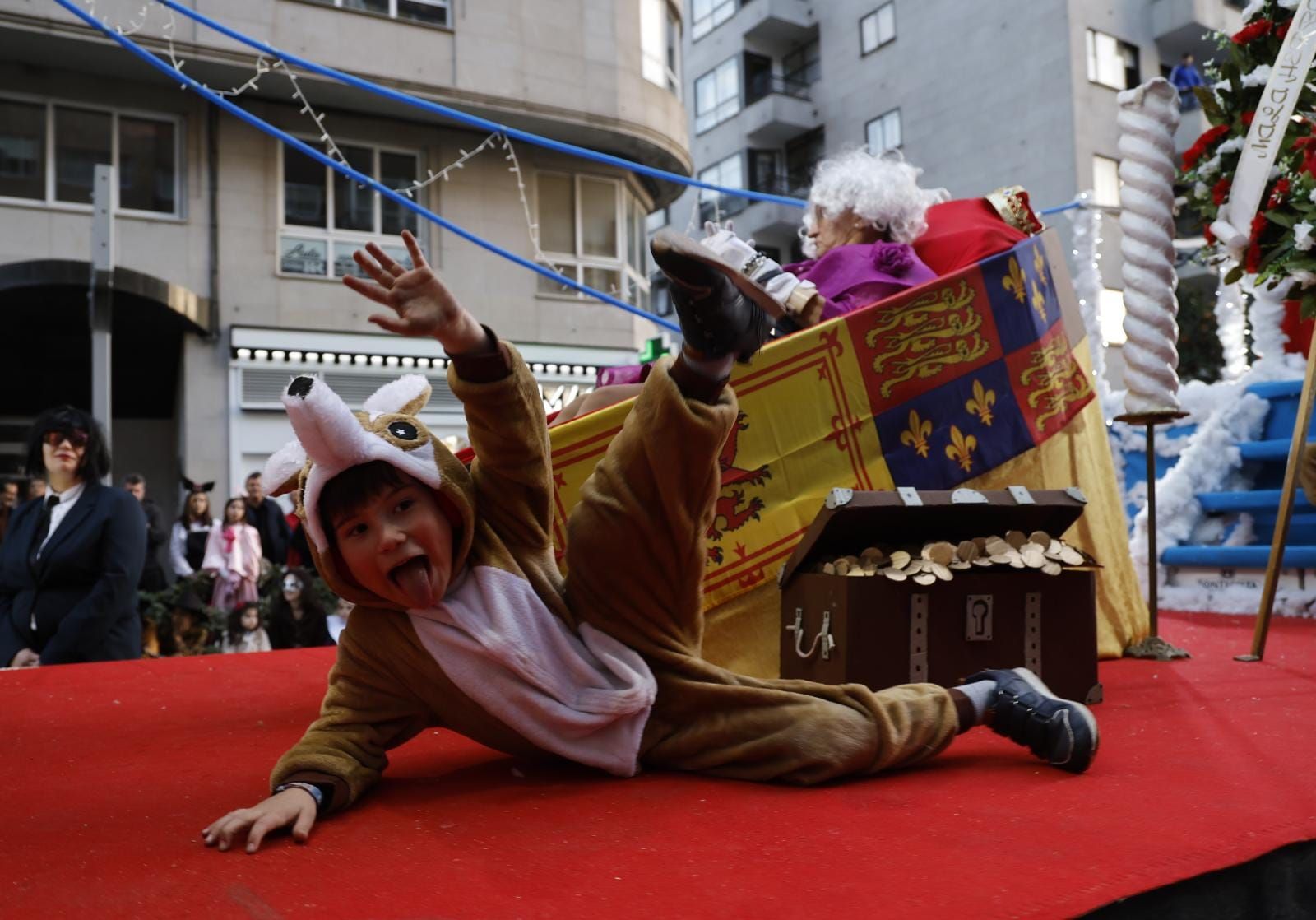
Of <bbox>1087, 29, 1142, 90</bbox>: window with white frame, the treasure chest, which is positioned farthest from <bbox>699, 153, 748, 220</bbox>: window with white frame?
the treasure chest

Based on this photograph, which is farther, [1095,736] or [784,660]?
[784,660]

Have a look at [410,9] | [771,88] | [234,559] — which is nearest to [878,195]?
[234,559]

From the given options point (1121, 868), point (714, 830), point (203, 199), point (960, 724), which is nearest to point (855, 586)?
point (960, 724)

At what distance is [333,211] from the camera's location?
37.3 feet

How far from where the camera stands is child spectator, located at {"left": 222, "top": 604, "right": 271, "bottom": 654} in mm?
5801

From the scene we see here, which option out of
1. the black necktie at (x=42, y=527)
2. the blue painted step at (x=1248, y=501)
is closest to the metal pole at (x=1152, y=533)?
the blue painted step at (x=1248, y=501)

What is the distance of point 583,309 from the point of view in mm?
12273

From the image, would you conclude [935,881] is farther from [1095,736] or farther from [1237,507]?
[1237,507]

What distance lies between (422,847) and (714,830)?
400 mm

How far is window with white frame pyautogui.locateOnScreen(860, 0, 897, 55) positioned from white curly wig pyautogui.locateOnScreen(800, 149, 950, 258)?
49.3 ft

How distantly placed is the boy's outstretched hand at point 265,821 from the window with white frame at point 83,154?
1019 centimetres

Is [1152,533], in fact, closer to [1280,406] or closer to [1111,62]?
[1280,406]

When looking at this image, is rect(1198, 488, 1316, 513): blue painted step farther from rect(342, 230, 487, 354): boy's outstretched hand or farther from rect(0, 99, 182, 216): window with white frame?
rect(0, 99, 182, 216): window with white frame

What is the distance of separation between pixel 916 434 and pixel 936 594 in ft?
2.49
